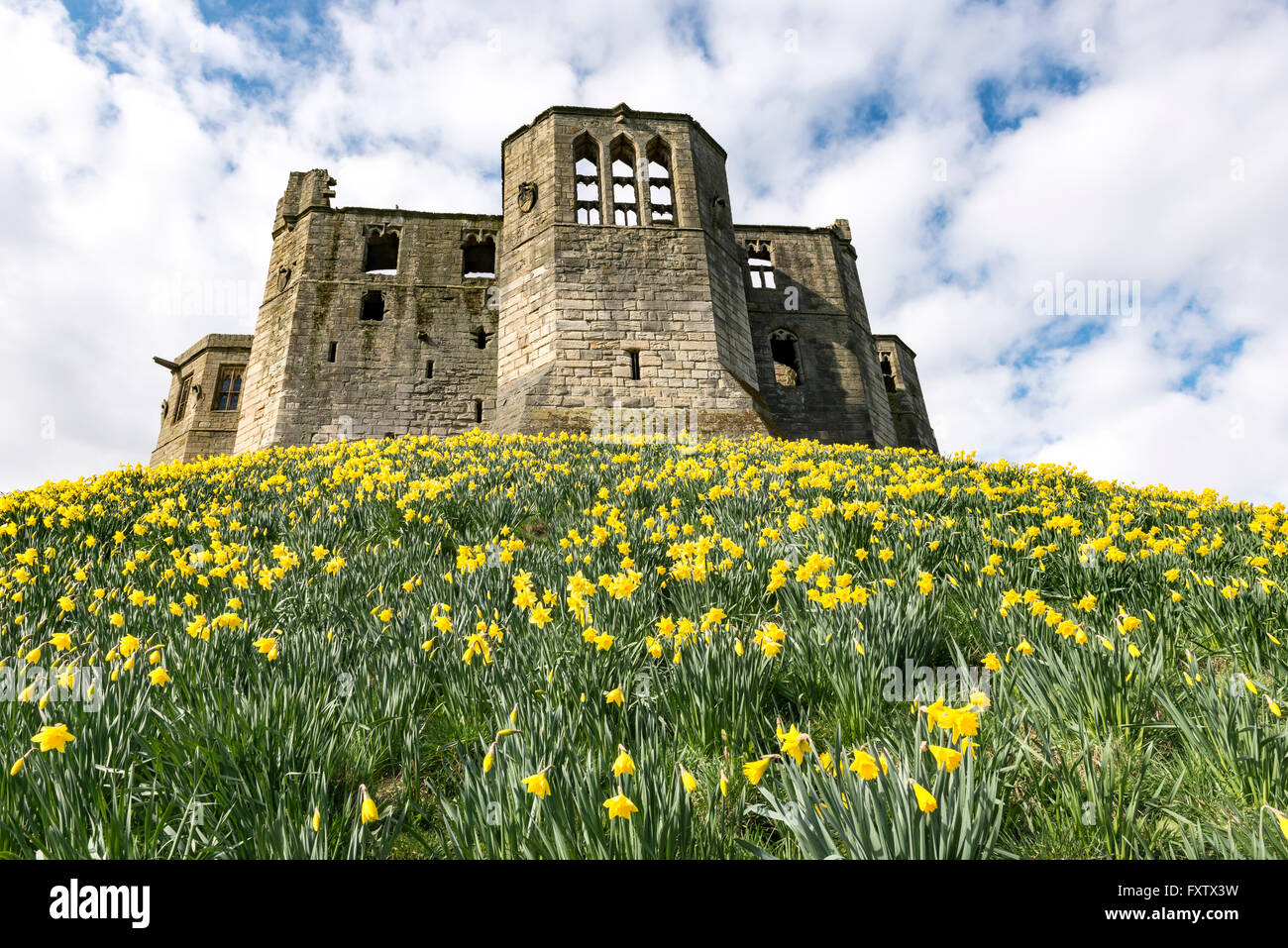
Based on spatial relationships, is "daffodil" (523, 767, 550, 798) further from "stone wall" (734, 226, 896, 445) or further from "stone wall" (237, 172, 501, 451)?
"stone wall" (734, 226, 896, 445)

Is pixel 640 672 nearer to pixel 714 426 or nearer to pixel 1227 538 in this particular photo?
pixel 1227 538

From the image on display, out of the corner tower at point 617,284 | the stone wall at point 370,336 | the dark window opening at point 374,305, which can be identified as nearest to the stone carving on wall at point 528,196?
the corner tower at point 617,284

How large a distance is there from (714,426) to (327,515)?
9439mm

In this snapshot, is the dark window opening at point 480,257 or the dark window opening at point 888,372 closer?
the dark window opening at point 480,257

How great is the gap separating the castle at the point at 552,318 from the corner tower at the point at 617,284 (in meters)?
0.05

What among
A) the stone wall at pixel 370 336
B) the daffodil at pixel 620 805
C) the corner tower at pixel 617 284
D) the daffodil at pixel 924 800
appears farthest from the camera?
the stone wall at pixel 370 336

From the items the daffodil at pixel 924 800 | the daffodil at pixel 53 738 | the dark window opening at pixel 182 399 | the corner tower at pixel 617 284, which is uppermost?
the dark window opening at pixel 182 399

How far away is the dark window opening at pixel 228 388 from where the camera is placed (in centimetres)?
2389

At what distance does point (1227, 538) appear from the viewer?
394 centimetres

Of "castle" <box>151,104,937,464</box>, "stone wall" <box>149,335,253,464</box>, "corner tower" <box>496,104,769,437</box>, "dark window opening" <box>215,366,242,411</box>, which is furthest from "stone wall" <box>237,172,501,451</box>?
"dark window opening" <box>215,366,242,411</box>

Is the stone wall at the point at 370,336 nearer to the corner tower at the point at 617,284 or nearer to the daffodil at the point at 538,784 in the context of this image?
the corner tower at the point at 617,284

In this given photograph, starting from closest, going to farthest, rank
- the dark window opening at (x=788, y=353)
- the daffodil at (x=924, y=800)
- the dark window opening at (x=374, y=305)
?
the daffodil at (x=924, y=800) < the dark window opening at (x=374, y=305) < the dark window opening at (x=788, y=353)

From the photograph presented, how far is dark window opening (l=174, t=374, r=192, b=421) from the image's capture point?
984 inches
